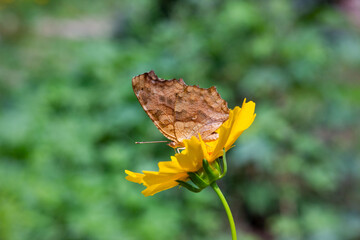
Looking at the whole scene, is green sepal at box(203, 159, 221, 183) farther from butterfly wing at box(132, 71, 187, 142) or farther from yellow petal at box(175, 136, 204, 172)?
butterfly wing at box(132, 71, 187, 142)

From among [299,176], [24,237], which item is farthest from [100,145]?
[299,176]

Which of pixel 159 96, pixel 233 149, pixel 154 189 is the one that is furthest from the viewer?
pixel 233 149

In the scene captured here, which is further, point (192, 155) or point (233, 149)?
point (233, 149)

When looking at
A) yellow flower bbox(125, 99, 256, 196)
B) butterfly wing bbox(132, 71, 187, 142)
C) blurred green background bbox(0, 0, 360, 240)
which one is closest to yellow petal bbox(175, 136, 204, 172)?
yellow flower bbox(125, 99, 256, 196)

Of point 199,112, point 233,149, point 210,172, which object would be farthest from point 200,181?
point 233,149

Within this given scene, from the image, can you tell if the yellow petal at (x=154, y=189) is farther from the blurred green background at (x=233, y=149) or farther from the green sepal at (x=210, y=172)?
the blurred green background at (x=233, y=149)

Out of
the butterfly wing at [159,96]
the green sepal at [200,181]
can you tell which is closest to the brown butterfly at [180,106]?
the butterfly wing at [159,96]

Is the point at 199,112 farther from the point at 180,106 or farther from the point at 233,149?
the point at 233,149

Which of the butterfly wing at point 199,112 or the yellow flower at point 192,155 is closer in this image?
the yellow flower at point 192,155
